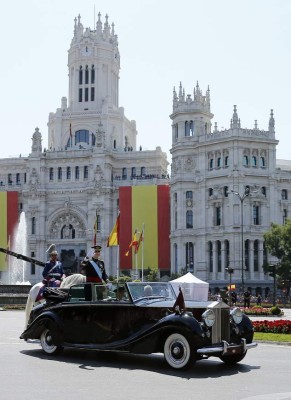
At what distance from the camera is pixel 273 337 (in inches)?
893

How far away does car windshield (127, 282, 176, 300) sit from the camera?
50.2 ft

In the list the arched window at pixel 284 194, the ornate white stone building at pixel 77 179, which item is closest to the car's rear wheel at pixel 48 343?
the arched window at pixel 284 194

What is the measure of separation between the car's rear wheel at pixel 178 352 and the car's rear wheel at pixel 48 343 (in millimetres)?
3281

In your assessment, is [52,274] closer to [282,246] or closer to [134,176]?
[282,246]

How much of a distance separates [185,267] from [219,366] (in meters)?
72.7

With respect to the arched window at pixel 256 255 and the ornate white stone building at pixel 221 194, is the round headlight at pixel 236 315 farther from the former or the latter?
the arched window at pixel 256 255

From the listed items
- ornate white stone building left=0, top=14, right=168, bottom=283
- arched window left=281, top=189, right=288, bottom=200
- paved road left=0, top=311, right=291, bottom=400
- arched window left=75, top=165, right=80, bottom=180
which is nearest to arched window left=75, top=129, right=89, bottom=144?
ornate white stone building left=0, top=14, right=168, bottom=283

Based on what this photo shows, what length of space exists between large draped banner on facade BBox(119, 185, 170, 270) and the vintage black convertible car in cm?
7614

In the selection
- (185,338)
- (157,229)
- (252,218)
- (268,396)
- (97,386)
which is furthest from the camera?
(157,229)

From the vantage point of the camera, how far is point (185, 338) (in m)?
13.8

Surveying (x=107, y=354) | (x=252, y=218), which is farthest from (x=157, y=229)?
(x=107, y=354)

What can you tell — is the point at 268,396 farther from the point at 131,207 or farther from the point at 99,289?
the point at 131,207

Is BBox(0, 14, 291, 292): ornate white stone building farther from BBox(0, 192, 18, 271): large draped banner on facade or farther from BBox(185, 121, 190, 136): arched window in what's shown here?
BBox(0, 192, 18, 271): large draped banner on facade

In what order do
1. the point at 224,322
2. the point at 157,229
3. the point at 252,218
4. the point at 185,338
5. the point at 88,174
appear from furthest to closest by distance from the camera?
1. the point at 88,174
2. the point at 157,229
3. the point at 252,218
4. the point at 224,322
5. the point at 185,338
